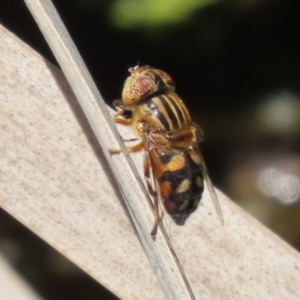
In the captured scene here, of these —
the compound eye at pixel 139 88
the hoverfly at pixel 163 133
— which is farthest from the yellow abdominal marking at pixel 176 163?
the compound eye at pixel 139 88

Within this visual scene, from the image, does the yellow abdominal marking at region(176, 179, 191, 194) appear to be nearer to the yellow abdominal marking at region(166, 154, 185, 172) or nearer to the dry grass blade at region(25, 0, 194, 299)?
the yellow abdominal marking at region(166, 154, 185, 172)

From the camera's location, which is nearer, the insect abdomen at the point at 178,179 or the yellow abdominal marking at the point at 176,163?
the insect abdomen at the point at 178,179

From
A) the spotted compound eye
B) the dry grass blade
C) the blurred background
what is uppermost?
the dry grass blade

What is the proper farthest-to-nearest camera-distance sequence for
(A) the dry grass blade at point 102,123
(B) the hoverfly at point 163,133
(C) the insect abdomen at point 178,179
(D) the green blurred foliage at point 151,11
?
(D) the green blurred foliage at point 151,11 → (B) the hoverfly at point 163,133 → (C) the insect abdomen at point 178,179 → (A) the dry grass blade at point 102,123

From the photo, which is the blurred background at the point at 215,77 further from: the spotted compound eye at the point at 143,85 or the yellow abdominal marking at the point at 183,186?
the yellow abdominal marking at the point at 183,186

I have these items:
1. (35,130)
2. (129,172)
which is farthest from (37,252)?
(129,172)

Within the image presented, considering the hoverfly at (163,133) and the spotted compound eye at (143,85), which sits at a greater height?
the spotted compound eye at (143,85)

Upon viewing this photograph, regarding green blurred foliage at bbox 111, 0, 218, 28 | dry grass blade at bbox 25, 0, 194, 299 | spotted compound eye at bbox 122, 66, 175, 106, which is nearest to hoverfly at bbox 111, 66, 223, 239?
spotted compound eye at bbox 122, 66, 175, 106

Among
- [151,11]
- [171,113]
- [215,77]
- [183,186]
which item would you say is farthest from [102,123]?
[215,77]
